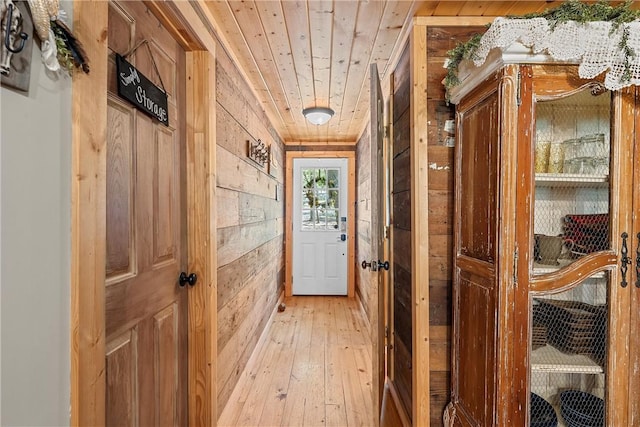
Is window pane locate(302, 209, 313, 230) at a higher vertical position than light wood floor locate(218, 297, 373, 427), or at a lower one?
higher

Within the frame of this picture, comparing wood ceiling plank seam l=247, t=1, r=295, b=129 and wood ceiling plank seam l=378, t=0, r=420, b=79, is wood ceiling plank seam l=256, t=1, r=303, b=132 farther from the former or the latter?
Result: wood ceiling plank seam l=378, t=0, r=420, b=79

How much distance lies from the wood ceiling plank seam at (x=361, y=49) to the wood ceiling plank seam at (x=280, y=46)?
0.40 meters

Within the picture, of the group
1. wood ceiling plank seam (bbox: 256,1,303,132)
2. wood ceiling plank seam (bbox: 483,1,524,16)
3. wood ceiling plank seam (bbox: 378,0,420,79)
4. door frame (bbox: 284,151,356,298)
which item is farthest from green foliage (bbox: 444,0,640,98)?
door frame (bbox: 284,151,356,298)

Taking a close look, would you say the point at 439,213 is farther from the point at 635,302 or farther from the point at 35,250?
the point at 35,250

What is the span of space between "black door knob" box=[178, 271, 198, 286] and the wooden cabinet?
1.28 metres

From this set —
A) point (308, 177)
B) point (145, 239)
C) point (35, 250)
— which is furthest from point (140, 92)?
point (308, 177)

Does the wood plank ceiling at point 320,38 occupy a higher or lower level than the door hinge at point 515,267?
higher

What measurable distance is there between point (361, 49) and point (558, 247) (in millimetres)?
1551

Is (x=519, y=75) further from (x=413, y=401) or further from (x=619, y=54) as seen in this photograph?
(x=413, y=401)

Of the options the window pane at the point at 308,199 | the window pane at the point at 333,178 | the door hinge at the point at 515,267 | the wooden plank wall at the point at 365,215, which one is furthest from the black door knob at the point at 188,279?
the window pane at the point at 333,178

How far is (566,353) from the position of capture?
4.26ft

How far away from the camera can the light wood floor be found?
2.08 metres

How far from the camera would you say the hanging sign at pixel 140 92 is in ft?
3.62

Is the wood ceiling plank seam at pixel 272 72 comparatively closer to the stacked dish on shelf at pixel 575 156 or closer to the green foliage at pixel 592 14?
the green foliage at pixel 592 14
